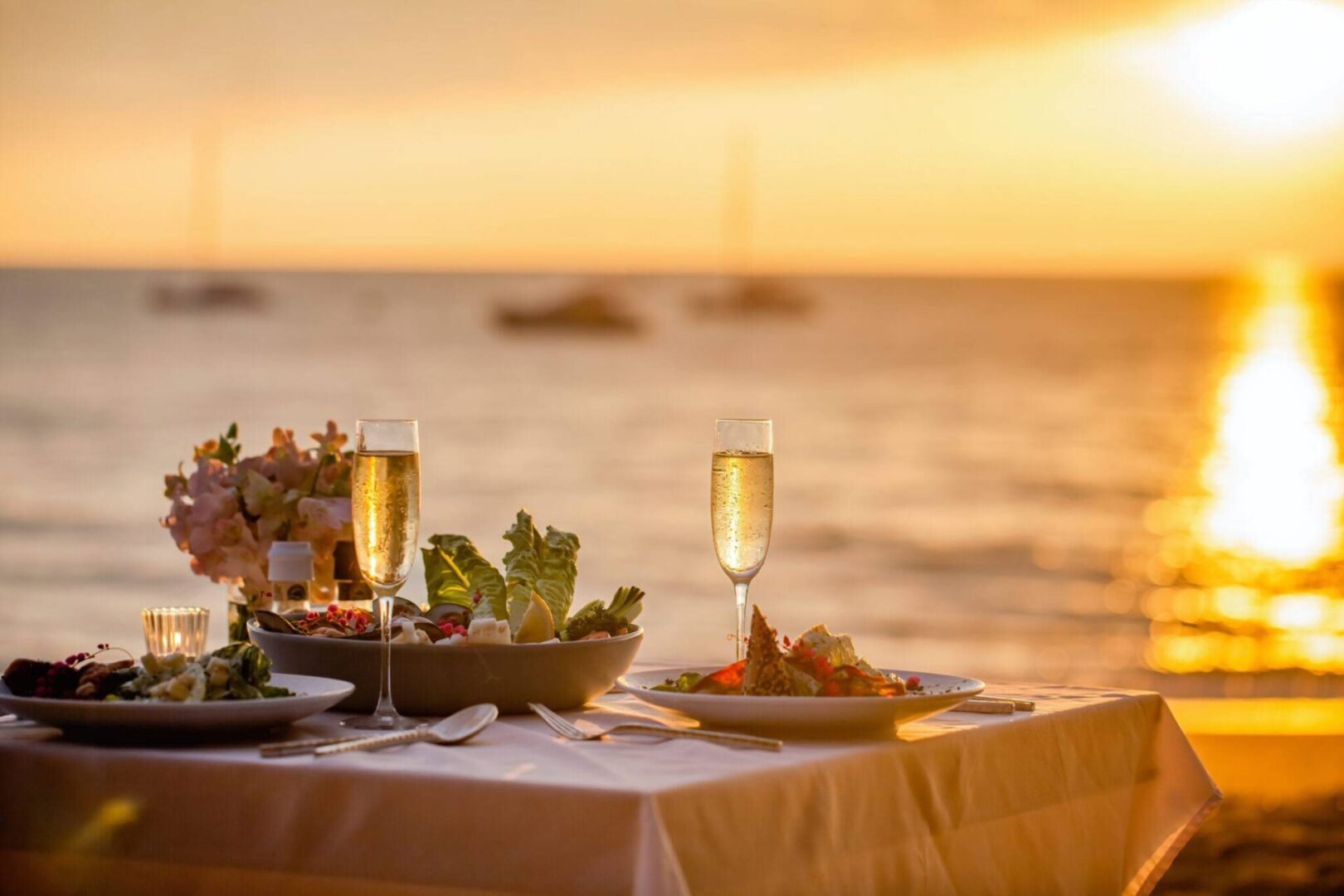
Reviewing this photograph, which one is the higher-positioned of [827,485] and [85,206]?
[85,206]

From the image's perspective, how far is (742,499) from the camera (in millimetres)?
2170

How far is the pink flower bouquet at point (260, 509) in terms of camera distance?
2527 millimetres

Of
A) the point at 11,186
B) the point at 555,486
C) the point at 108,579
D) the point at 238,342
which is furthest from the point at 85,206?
the point at 108,579

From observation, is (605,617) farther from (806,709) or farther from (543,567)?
(806,709)

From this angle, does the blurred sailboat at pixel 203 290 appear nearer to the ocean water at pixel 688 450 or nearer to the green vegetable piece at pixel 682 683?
the ocean water at pixel 688 450

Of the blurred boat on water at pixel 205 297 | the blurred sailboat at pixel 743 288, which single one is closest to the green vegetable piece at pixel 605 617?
the blurred sailboat at pixel 743 288

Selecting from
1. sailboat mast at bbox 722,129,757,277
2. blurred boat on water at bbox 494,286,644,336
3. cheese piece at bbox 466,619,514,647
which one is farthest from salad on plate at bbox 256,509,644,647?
blurred boat on water at bbox 494,286,644,336

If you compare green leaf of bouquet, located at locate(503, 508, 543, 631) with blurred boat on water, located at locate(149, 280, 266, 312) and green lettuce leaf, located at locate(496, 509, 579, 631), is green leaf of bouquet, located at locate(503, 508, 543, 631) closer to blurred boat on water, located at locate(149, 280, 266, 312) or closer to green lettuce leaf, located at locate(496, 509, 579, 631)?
green lettuce leaf, located at locate(496, 509, 579, 631)

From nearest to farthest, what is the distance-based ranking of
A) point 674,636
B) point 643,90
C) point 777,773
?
point 777,773
point 674,636
point 643,90

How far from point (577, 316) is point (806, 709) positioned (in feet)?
210

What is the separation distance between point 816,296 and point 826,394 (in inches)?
1404

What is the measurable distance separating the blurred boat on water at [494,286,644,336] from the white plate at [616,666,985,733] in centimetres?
5883

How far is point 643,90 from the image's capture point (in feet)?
107

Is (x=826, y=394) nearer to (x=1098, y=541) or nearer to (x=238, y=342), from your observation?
(x=1098, y=541)
